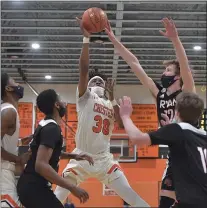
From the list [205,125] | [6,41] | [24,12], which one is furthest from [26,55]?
[205,125]

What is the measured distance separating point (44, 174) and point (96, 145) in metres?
1.62

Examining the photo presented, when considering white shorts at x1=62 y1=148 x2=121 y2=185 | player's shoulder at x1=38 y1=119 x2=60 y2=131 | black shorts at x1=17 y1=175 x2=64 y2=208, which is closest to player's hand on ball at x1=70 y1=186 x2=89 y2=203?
black shorts at x1=17 y1=175 x2=64 y2=208

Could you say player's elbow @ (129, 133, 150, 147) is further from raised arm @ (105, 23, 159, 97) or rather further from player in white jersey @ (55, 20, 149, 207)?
player in white jersey @ (55, 20, 149, 207)

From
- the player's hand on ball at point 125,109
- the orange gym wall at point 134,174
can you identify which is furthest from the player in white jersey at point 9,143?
the orange gym wall at point 134,174

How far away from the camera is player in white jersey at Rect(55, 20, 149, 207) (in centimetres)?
519

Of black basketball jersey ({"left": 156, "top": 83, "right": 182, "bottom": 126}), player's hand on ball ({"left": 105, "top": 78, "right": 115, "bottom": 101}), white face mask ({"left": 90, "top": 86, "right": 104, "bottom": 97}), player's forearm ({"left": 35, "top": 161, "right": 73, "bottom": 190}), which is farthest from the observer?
white face mask ({"left": 90, "top": 86, "right": 104, "bottom": 97})

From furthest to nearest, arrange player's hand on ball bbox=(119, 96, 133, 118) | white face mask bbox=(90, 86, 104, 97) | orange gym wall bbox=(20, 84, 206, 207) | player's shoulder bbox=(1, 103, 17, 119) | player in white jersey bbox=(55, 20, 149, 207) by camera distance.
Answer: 1. orange gym wall bbox=(20, 84, 206, 207)
2. white face mask bbox=(90, 86, 104, 97)
3. player in white jersey bbox=(55, 20, 149, 207)
4. player's shoulder bbox=(1, 103, 17, 119)
5. player's hand on ball bbox=(119, 96, 133, 118)

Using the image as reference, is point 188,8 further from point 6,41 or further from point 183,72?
point 183,72

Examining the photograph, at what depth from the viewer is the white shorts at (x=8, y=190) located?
4199 mm

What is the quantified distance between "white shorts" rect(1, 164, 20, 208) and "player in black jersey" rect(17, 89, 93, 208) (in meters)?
0.22

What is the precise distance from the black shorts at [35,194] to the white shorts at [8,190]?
0.80 ft

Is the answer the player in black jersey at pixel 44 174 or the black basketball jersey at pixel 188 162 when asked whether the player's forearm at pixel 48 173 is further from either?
the black basketball jersey at pixel 188 162

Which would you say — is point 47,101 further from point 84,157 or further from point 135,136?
point 135,136

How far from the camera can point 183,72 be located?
14.0 feet
